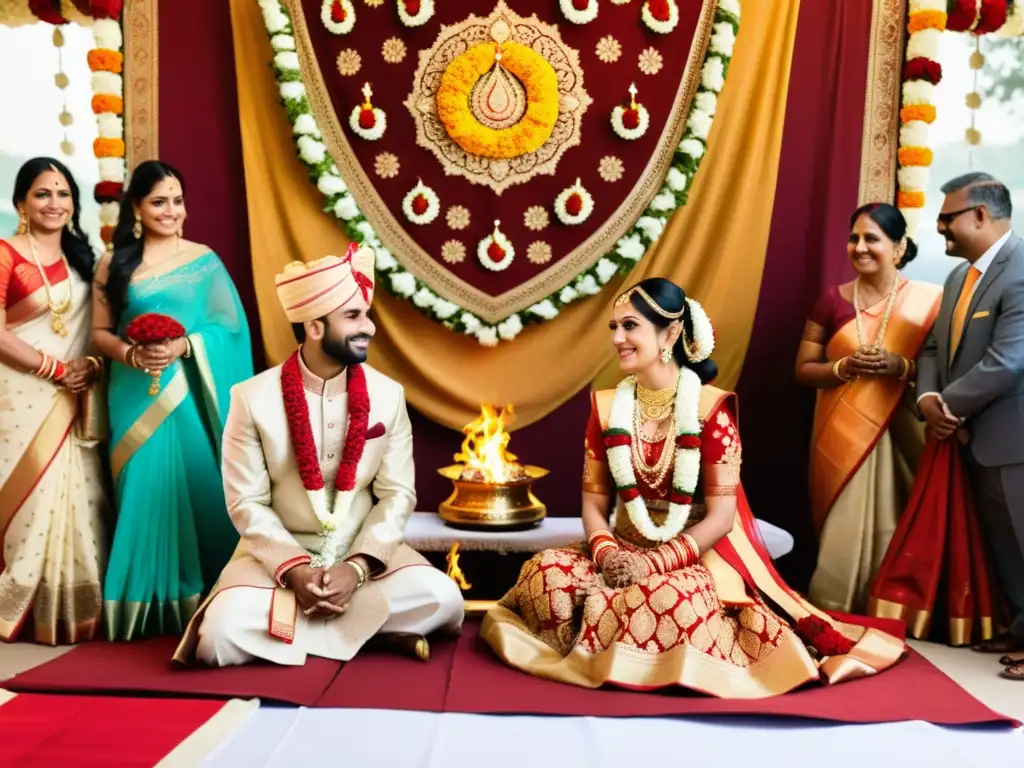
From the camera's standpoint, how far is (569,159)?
4605mm

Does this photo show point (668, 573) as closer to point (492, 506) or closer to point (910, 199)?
point (492, 506)

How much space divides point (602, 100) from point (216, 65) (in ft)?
6.02

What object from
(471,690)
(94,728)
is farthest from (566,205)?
(94,728)

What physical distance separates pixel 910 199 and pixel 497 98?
6.41 feet

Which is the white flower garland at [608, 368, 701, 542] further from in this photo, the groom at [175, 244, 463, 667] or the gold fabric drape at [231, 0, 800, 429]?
the gold fabric drape at [231, 0, 800, 429]

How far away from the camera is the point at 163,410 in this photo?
375 cm

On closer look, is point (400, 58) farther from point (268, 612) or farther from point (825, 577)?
point (825, 577)

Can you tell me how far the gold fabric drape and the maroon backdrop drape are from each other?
0.42 ft

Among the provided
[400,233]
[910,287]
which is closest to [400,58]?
[400,233]

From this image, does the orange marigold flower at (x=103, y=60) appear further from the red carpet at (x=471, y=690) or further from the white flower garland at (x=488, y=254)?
the red carpet at (x=471, y=690)

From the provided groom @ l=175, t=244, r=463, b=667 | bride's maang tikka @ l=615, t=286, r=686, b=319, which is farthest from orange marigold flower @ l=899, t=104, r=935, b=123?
groom @ l=175, t=244, r=463, b=667

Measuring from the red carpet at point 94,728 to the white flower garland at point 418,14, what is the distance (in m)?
3.12

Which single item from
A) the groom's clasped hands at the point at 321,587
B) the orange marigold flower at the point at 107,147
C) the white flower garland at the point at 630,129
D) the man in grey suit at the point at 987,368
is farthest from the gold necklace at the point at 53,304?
the man in grey suit at the point at 987,368

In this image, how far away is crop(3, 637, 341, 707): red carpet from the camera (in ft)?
9.40
